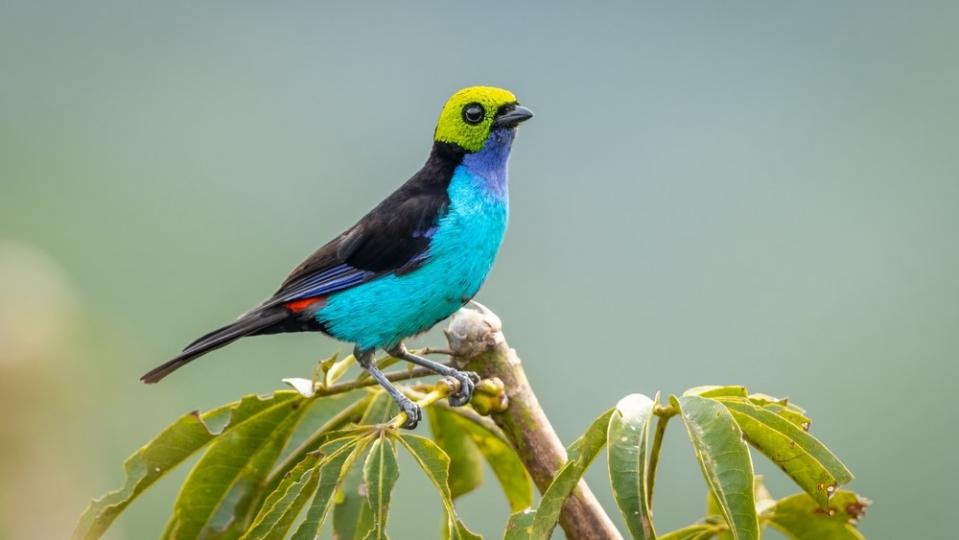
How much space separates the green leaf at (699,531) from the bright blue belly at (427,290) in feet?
5.41

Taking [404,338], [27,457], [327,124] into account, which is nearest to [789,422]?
[27,457]

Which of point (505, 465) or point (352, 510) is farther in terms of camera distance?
point (505, 465)

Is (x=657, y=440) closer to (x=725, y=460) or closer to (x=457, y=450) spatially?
(x=725, y=460)

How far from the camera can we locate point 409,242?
430 cm

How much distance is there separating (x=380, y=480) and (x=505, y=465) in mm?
749

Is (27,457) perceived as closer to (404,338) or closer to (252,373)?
(404,338)

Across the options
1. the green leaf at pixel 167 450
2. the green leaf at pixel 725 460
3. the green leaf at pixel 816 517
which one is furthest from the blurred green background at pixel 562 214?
the green leaf at pixel 816 517

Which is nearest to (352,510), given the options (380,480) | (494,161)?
(380,480)

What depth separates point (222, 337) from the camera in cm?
389

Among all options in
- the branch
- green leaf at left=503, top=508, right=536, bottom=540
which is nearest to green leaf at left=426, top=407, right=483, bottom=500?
the branch

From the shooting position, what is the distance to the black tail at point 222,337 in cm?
367

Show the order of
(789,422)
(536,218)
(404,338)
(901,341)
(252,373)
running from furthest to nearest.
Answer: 1. (536,218)
2. (901,341)
3. (252,373)
4. (404,338)
5. (789,422)

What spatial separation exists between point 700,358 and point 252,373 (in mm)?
5702

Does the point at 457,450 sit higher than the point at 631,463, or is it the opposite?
the point at 631,463
